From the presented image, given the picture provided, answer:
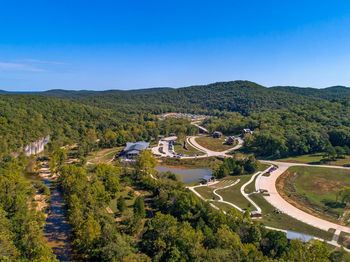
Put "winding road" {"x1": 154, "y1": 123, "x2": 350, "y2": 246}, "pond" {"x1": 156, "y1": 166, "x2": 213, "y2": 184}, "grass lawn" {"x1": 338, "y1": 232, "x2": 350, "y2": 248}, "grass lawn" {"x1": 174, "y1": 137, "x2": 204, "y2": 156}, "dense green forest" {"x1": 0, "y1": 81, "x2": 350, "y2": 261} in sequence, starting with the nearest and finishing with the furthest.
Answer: "dense green forest" {"x1": 0, "y1": 81, "x2": 350, "y2": 261}, "grass lawn" {"x1": 338, "y1": 232, "x2": 350, "y2": 248}, "winding road" {"x1": 154, "y1": 123, "x2": 350, "y2": 246}, "pond" {"x1": 156, "y1": 166, "x2": 213, "y2": 184}, "grass lawn" {"x1": 174, "y1": 137, "x2": 204, "y2": 156}

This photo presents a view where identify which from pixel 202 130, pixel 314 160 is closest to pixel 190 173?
pixel 314 160

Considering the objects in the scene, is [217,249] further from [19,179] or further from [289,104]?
[289,104]

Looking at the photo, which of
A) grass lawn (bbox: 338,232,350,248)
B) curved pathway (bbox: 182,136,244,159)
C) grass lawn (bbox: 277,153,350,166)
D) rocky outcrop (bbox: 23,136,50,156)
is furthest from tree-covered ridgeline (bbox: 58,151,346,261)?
grass lawn (bbox: 277,153,350,166)

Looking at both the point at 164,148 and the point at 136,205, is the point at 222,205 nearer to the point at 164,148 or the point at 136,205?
the point at 136,205

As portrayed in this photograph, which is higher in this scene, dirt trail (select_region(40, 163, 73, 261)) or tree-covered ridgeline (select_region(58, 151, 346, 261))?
tree-covered ridgeline (select_region(58, 151, 346, 261))

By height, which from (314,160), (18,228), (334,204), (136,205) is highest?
(314,160)

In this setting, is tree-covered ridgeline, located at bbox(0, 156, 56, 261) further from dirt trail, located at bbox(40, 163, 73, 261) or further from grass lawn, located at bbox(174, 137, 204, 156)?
grass lawn, located at bbox(174, 137, 204, 156)
